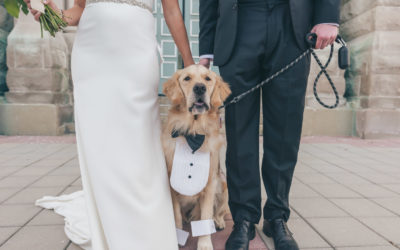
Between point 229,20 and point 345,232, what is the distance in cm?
167

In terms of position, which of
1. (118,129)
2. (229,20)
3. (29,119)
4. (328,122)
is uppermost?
(229,20)

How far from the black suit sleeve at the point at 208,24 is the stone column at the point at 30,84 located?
14.5 ft

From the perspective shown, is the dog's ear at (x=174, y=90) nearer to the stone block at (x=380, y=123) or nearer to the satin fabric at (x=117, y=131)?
the satin fabric at (x=117, y=131)

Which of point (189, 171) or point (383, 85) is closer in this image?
point (189, 171)

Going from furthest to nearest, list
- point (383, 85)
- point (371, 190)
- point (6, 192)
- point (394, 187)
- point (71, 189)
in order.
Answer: point (383, 85) → point (394, 187) → point (371, 190) → point (71, 189) → point (6, 192)

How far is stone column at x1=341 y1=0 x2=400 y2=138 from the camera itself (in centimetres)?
575

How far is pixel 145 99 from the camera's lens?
1.71 meters

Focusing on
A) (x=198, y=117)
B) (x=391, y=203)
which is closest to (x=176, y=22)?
(x=198, y=117)

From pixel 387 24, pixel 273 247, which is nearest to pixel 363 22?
pixel 387 24

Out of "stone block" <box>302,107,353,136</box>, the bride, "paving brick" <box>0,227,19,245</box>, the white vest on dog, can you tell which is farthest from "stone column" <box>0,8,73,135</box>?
"stone block" <box>302,107,353,136</box>

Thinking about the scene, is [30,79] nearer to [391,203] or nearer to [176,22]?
[176,22]

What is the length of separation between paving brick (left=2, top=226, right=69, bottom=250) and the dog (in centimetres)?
80

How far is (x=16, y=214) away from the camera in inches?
92.1

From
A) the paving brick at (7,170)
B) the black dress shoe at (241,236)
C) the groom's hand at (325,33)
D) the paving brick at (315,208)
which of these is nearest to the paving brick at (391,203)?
the paving brick at (315,208)
